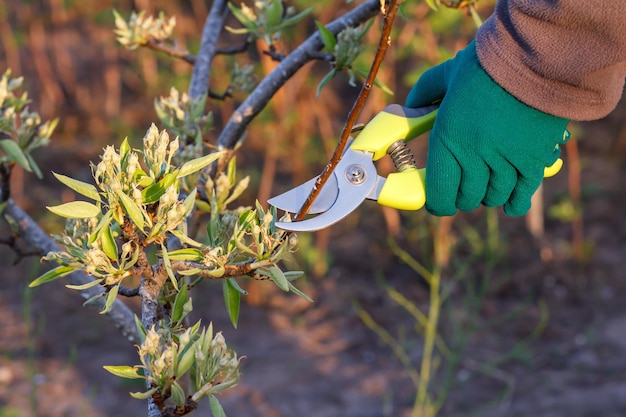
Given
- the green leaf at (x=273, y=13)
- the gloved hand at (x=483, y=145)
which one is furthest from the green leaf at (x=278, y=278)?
the green leaf at (x=273, y=13)

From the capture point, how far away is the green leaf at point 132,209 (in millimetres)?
959

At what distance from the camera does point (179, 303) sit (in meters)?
1.12

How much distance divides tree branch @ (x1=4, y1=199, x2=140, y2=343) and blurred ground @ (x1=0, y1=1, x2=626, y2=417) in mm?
1113

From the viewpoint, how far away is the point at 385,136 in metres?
1.45

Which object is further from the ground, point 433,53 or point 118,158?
point 433,53

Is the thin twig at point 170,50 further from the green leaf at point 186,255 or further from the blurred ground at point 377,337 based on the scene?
the blurred ground at point 377,337

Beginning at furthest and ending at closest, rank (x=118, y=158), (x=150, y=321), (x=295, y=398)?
(x=295, y=398) < (x=150, y=321) < (x=118, y=158)

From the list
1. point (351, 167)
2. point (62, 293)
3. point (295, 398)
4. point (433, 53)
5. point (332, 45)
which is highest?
point (433, 53)

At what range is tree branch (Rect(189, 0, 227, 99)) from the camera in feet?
5.62

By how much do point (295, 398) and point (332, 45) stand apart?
86.3 inches

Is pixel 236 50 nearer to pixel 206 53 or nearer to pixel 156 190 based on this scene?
pixel 206 53

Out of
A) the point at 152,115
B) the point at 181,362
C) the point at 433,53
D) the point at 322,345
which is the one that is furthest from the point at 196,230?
the point at 152,115

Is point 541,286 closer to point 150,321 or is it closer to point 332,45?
point 332,45

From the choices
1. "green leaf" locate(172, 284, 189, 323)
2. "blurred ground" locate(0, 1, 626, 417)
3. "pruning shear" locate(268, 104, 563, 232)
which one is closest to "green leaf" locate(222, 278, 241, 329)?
"green leaf" locate(172, 284, 189, 323)
